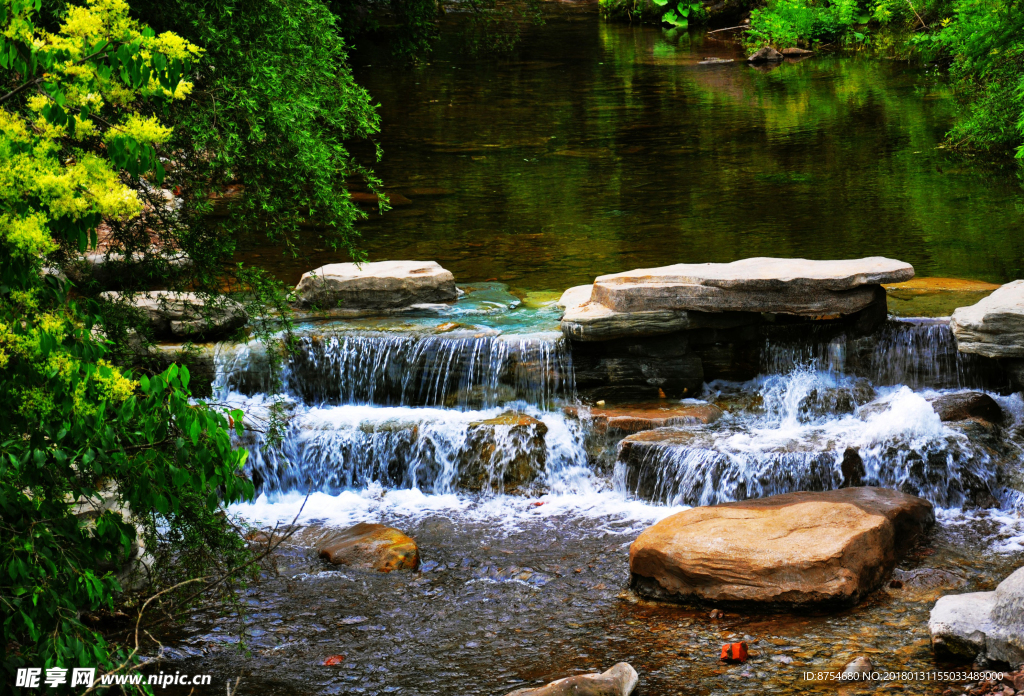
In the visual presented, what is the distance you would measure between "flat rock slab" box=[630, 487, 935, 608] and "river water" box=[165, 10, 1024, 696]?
16 cm

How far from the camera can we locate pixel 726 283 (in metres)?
9.48

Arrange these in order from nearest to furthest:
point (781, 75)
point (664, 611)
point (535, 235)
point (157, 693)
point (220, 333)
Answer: point (157, 693) < point (664, 611) < point (220, 333) < point (535, 235) < point (781, 75)

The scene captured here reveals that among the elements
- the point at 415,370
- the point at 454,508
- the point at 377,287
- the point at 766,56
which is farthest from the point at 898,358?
the point at 766,56

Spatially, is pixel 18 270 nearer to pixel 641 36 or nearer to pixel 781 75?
pixel 781 75

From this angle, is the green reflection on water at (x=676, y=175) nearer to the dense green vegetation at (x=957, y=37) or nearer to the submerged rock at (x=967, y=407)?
the dense green vegetation at (x=957, y=37)

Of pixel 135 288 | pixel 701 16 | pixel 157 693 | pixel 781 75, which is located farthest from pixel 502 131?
pixel 701 16

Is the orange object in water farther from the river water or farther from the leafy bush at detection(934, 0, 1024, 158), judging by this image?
the leafy bush at detection(934, 0, 1024, 158)

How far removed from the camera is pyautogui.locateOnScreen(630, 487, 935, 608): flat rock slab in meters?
6.17

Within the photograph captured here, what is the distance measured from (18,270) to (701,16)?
3835 cm

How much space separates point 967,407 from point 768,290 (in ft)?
6.86

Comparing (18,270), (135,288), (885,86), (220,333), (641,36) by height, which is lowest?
(220,333)

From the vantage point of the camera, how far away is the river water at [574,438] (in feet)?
19.6

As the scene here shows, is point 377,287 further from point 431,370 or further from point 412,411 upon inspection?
point 412,411

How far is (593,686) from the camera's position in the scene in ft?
17.0
